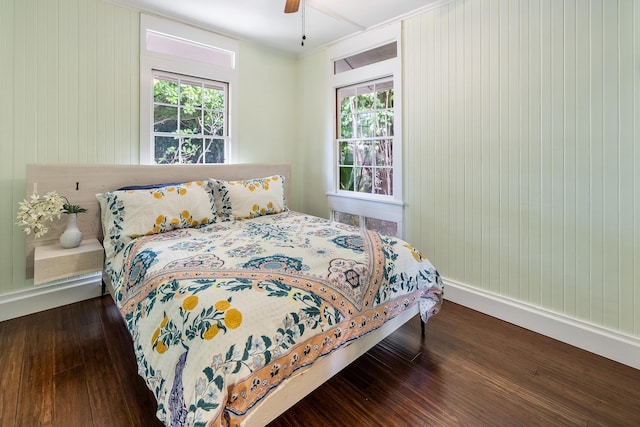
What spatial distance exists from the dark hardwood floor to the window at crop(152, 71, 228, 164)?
5.67 feet

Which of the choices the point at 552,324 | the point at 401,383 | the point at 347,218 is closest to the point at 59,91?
the point at 347,218

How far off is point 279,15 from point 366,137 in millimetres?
1466

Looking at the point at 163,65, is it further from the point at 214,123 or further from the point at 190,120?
the point at 214,123

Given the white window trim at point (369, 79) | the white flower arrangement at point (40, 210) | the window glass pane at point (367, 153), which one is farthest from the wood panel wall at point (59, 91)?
the window glass pane at point (367, 153)

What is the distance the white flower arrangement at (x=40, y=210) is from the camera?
2.25m

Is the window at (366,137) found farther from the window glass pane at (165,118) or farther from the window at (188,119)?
the window glass pane at (165,118)

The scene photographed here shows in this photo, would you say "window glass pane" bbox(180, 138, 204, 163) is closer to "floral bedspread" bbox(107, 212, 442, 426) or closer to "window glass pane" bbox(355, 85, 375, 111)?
"floral bedspread" bbox(107, 212, 442, 426)

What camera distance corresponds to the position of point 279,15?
9.96 feet

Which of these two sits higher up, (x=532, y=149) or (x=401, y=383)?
(x=532, y=149)

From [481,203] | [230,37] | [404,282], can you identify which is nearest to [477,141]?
[481,203]

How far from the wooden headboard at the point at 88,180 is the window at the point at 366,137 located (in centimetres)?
164

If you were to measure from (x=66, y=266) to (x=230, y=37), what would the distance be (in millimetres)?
2751

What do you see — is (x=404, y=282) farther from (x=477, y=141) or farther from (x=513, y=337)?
(x=477, y=141)

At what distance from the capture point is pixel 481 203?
104 inches
